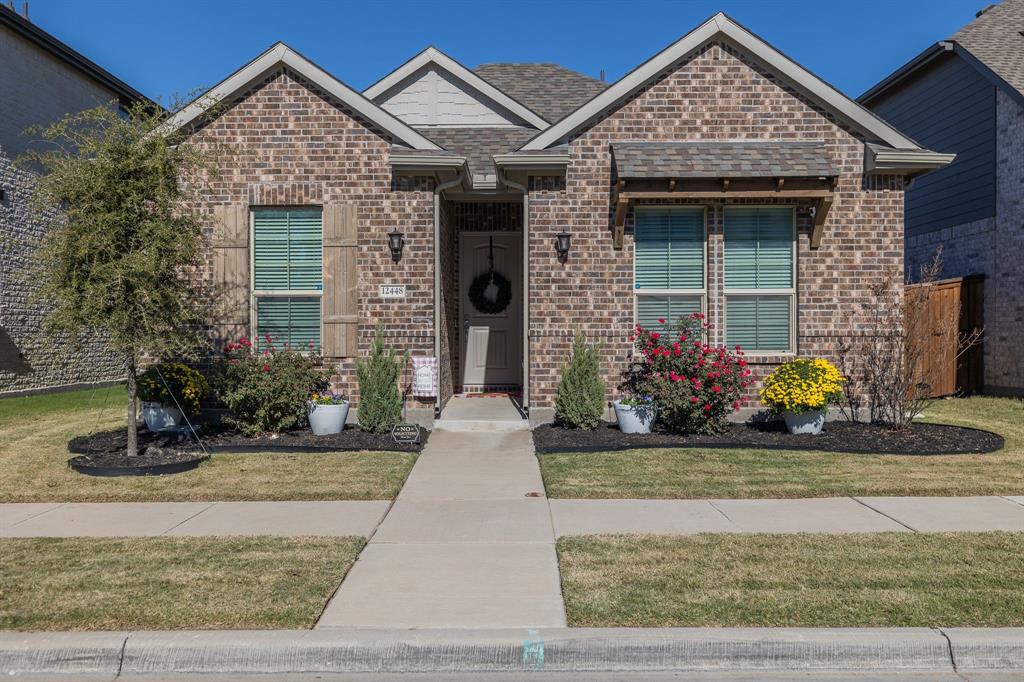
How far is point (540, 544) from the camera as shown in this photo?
534 cm

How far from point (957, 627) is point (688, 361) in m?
5.83

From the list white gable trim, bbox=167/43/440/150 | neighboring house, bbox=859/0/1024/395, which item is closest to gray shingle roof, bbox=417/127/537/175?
white gable trim, bbox=167/43/440/150

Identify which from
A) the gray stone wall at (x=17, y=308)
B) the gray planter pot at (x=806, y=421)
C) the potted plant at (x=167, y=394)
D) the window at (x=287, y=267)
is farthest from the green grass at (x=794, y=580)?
the gray stone wall at (x=17, y=308)

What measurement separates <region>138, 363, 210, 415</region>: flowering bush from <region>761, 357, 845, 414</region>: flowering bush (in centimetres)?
748

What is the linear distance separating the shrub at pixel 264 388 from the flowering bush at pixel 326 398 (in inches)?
4.5

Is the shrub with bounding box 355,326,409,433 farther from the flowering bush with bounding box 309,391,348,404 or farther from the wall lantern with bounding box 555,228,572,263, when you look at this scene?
the wall lantern with bounding box 555,228,572,263

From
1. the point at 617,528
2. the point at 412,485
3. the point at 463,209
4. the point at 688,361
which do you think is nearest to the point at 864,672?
the point at 617,528

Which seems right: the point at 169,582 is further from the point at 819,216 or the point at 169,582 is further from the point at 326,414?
the point at 819,216

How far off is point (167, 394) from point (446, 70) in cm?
815

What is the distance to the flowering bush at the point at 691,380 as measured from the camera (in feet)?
30.5

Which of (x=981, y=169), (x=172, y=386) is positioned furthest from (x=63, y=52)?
(x=981, y=169)

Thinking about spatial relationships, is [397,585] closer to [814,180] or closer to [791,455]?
[791,455]

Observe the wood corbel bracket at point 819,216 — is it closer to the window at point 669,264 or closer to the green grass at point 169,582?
the window at point 669,264

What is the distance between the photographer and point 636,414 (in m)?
9.55
